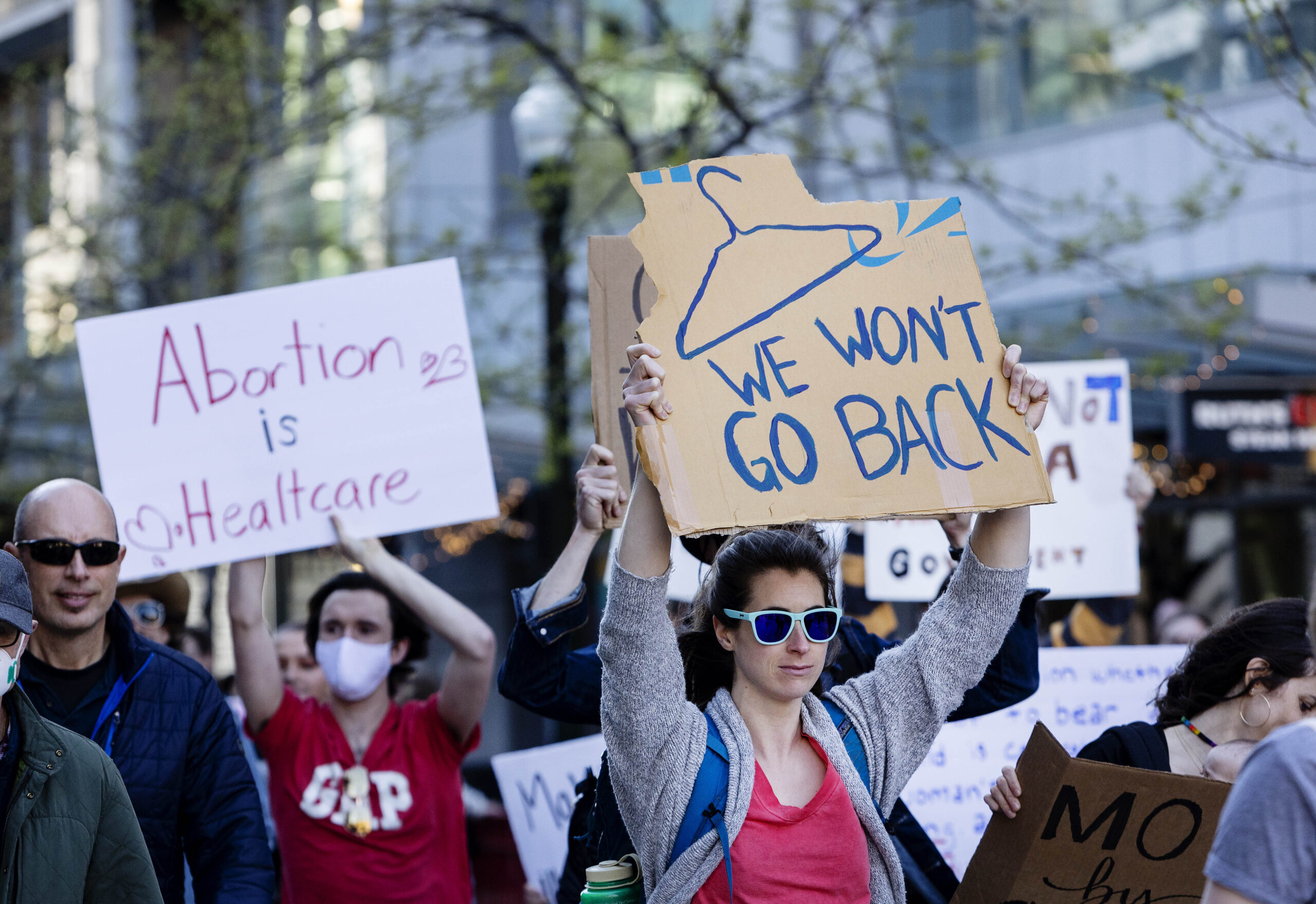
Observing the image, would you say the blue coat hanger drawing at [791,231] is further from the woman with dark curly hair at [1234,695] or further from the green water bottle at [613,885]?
the woman with dark curly hair at [1234,695]

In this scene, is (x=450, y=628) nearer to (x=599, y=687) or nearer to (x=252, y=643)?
(x=252, y=643)

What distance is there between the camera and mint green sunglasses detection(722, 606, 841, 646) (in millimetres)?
2688

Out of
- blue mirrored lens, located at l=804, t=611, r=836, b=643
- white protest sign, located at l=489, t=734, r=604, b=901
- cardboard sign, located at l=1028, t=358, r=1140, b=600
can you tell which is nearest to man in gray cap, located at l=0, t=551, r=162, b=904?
blue mirrored lens, located at l=804, t=611, r=836, b=643

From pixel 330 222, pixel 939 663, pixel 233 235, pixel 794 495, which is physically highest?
pixel 330 222

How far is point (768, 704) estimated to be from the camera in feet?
9.05

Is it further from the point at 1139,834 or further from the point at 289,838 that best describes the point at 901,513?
the point at 289,838

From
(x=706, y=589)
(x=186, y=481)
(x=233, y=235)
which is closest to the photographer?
(x=706, y=589)

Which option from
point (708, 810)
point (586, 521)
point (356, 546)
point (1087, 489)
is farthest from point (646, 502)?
point (1087, 489)

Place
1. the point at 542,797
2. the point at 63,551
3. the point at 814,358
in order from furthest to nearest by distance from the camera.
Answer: the point at 542,797
the point at 63,551
the point at 814,358

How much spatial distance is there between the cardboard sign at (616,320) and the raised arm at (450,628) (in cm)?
62

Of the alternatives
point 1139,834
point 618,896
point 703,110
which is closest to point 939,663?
point 1139,834

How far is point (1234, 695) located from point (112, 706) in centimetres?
259

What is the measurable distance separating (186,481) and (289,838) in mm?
1034

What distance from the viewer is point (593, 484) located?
10.9ft
